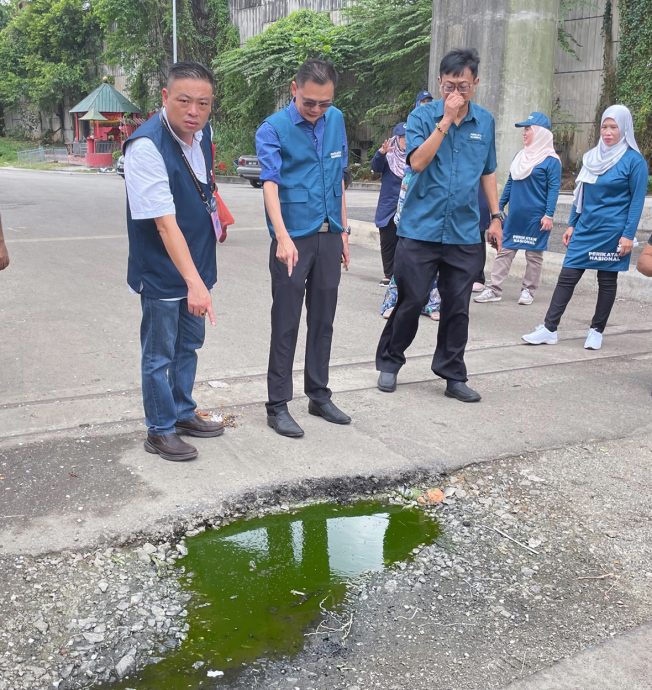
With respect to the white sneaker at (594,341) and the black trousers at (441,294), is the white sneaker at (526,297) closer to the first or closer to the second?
the white sneaker at (594,341)

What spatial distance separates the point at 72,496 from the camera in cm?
335

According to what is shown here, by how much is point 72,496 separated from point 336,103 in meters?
25.4

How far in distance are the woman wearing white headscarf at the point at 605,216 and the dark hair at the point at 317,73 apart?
110 inches

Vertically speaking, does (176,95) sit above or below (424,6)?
below

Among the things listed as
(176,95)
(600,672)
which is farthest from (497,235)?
(600,672)

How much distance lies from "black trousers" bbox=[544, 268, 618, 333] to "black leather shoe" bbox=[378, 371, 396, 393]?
180 centimetres

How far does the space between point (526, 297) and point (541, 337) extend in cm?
155

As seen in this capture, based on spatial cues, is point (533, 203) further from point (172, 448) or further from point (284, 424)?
point (172, 448)

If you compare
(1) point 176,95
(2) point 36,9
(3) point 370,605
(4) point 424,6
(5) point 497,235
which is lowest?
(3) point 370,605

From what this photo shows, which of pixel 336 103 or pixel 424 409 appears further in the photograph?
pixel 336 103

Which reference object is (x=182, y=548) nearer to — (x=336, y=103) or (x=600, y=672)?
(x=600, y=672)

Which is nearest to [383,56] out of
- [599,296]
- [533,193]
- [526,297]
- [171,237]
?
[533,193]

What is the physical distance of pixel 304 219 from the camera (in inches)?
156

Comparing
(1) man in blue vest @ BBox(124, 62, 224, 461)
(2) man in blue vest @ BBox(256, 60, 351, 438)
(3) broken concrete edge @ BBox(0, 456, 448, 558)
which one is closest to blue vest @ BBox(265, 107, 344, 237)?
(2) man in blue vest @ BBox(256, 60, 351, 438)
